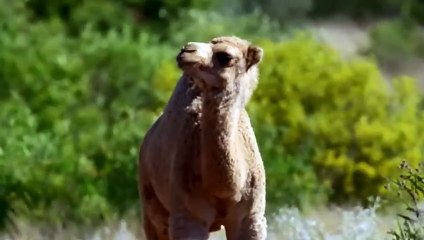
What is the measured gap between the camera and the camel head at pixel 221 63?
18.3 ft

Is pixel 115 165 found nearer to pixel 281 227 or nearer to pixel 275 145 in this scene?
pixel 275 145

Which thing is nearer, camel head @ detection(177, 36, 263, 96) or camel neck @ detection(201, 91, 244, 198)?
camel head @ detection(177, 36, 263, 96)

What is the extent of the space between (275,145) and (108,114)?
3.92 m

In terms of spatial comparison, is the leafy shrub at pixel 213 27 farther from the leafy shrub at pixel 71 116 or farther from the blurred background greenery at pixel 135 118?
the leafy shrub at pixel 71 116

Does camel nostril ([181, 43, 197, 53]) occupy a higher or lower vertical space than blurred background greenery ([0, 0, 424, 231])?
lower

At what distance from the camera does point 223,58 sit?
5699mm

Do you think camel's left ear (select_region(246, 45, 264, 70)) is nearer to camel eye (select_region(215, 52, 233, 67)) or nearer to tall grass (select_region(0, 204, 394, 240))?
camel eye (select_region(215, 52, 233, 67))

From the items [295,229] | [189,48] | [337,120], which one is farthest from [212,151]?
[337,120]

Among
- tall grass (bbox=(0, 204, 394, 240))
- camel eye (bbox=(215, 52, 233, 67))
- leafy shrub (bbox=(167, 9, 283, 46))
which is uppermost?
leafy shrub (bbox=(167, 9, 283, 46))

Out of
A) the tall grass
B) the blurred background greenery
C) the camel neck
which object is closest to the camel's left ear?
the camel neck

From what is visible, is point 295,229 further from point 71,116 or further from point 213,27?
point 213,27

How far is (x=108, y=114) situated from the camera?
19.2 m

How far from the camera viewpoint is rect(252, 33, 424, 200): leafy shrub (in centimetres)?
1620

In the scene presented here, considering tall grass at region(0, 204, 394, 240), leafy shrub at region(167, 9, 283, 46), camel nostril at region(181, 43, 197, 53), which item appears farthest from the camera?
leafy shrub at region(167, 9, 283, 46)
